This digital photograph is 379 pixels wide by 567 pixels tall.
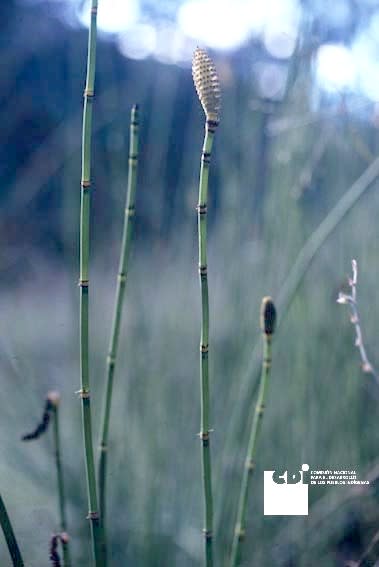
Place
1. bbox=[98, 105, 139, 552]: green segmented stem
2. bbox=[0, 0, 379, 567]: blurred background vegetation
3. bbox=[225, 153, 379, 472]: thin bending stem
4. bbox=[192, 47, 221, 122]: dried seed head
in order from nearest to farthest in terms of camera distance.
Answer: bbox=[192, 47, 221, 122]: dried seed head → bbox=[98, 105, 139, 552]: green segmented stem → bbox=[225, 153, 379, 472]: thin bending stem → bbox=[0, 0, 379, 567]: blurred background vegetation

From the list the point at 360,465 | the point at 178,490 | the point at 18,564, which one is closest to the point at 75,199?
the point at 178,490

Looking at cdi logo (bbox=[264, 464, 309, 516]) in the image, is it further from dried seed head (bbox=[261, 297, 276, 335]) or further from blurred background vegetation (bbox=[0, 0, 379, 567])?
dried seed head (bbox=[261, 297, 276, 335])

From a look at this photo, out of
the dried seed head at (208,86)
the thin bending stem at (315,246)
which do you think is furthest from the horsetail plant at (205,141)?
the thin bending stem at (315,246)

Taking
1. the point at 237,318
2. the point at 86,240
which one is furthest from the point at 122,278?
the point at 237,318

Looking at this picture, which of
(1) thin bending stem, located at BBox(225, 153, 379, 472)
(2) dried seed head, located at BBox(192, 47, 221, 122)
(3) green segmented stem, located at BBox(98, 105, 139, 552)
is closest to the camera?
(2) dried seed head, located at BBox(192, 47, 221, 122)

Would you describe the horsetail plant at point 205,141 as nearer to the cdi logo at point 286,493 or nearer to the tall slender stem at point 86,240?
the tall slender stem at point 86,240

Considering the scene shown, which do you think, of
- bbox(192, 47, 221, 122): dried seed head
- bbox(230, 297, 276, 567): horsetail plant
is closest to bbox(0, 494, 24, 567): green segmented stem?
bbox(230, 297, 276, 567): horsetail plant
